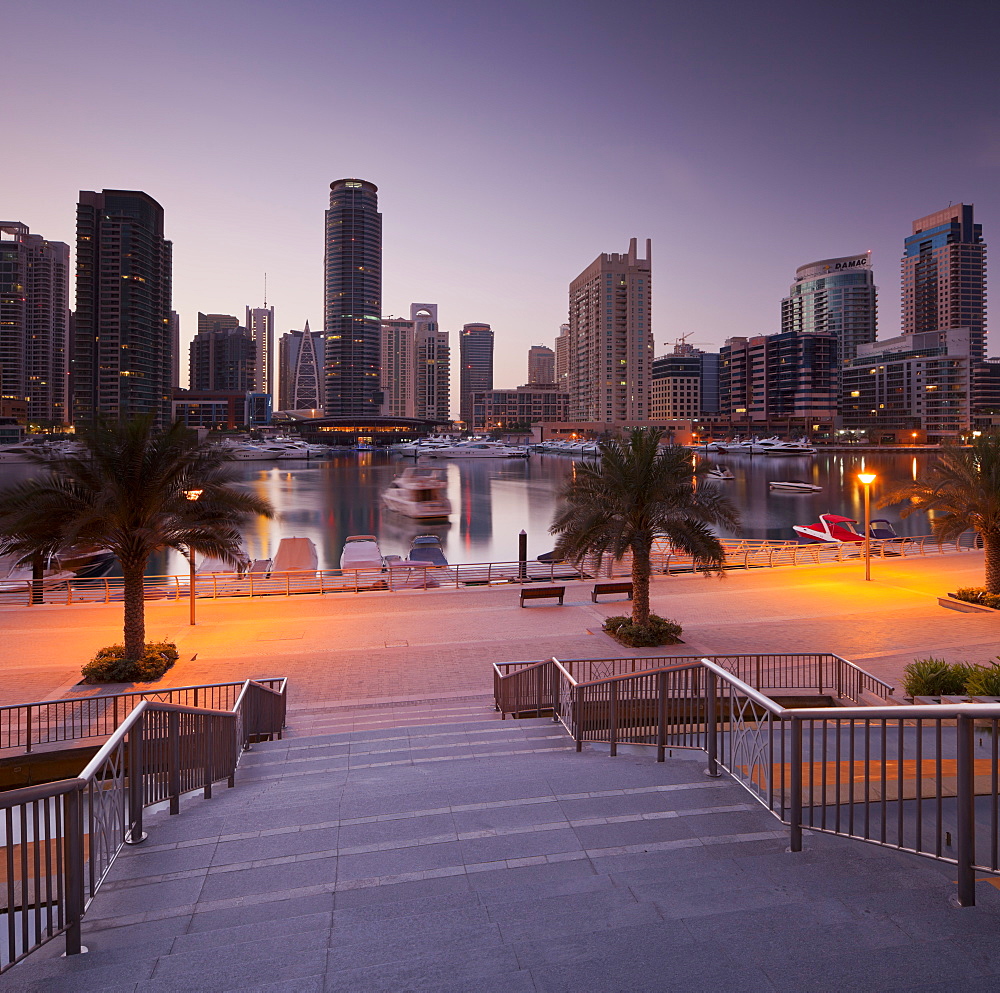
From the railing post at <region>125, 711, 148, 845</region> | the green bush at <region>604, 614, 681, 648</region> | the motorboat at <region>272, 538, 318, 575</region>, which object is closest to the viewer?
the railing post at <region>125, 711, 148, 845</region>

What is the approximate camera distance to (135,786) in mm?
5035

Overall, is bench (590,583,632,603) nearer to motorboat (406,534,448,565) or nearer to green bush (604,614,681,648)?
green bush (604,614,681,648)

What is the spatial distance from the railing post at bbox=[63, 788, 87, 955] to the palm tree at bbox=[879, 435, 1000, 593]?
2220 centimetres

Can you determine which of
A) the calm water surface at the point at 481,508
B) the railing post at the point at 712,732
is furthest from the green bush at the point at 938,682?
the calm water surface at the point at 481,508

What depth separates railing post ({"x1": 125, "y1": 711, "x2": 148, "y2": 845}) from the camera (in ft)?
16.2

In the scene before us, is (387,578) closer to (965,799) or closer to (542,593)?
(542,593)

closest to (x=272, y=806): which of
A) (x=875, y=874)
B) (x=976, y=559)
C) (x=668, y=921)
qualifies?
(x=668, y=921)

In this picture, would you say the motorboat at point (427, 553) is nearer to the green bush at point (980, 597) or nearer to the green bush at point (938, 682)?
the green bush at point (980, 597)

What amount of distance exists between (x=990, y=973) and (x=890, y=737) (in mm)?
4446

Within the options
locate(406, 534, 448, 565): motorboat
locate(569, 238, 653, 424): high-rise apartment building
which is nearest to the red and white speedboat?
locate(406, 534, 448, 565): motorboat

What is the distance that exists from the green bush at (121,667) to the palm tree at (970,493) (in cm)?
2060

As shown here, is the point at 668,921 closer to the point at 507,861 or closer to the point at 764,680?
the point at 507,861

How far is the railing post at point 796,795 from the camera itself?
4.40 metres

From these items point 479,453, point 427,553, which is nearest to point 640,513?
point 427,553
